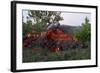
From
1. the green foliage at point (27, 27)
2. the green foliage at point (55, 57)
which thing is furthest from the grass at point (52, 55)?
the green foliage at point (27, 27)

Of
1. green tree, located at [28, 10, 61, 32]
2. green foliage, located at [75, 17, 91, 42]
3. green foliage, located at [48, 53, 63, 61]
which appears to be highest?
green tree, located at [28, 10, 61, 32]

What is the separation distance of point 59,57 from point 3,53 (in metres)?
0.43

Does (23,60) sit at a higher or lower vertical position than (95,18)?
lower

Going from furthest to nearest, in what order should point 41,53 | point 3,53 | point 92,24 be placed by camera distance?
point 92,24, point 41,53, point 3,53

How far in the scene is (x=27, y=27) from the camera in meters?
1.60

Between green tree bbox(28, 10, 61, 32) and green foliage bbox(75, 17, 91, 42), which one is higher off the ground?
green tree bbox(28, 10, 61, 32)

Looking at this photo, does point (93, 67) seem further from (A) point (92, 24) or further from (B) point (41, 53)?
(B) point (41, 53)

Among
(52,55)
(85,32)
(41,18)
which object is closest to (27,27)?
(41,18)

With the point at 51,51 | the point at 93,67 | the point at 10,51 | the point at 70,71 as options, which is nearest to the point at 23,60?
the point at 10,51

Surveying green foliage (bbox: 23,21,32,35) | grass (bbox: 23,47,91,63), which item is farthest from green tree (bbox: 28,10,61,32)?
grass (bbox: 23,47,91,63)

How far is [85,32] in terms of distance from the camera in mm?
1779

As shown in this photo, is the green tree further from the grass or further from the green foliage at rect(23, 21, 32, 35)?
the grass

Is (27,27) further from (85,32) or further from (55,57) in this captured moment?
(85,32)

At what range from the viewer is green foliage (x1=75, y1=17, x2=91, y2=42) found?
5.77 ft
